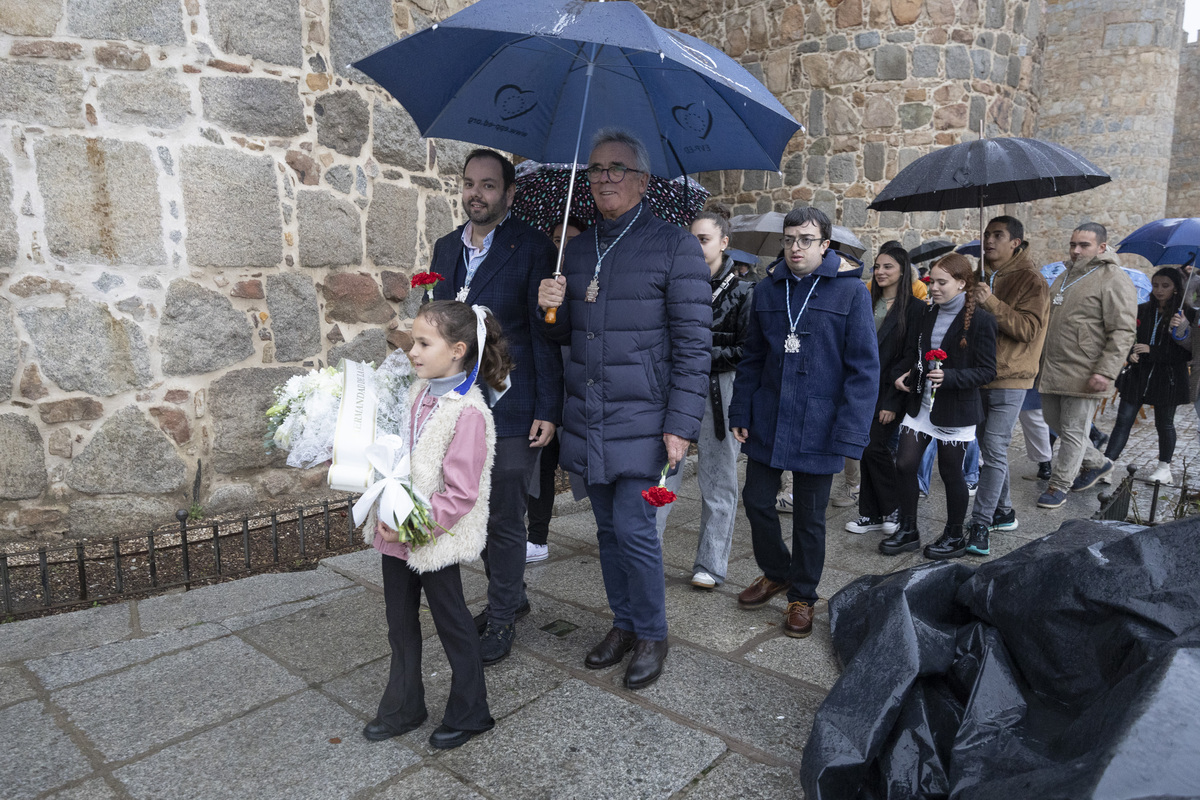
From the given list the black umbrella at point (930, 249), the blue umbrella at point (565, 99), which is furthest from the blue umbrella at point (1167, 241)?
the blue umbrella at point (565, 99)

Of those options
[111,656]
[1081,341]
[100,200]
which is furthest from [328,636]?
[1081,341]

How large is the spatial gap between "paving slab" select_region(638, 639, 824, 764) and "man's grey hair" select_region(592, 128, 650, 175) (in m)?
1.88

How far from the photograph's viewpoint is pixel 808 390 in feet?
10.9

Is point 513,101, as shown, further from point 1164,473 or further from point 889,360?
point 1164,473

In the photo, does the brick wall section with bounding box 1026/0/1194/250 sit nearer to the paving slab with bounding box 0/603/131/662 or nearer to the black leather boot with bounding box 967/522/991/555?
the black leather boot with bounding box 967/522/991/555

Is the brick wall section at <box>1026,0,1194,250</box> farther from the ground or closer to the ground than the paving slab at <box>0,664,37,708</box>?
farther from the ground

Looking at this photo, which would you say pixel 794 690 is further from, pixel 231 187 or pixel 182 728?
pixel 231 187

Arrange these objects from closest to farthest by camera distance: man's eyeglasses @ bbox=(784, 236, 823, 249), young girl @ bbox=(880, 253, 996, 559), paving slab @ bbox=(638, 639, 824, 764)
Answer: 1. paving slab @ bbox=(638, 639, 824, 764)
2. man's eyeglasses @ bbox=(784, 236, 823, 249)
3. young girl @ bbox=(880, 253, 996, 559)

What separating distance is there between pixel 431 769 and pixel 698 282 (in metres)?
1.83

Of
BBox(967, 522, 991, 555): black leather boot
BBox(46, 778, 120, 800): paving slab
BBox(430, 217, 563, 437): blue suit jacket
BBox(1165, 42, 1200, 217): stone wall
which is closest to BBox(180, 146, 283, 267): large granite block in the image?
BBox(430, 217, 563, 437): blue suit jacket

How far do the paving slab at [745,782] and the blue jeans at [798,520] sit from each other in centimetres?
112

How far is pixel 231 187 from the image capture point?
15.1 feet

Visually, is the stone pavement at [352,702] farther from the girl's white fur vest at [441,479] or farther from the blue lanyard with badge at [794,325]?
the blue lanyard with badge at [794,325]

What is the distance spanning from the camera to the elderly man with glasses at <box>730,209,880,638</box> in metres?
3.28
